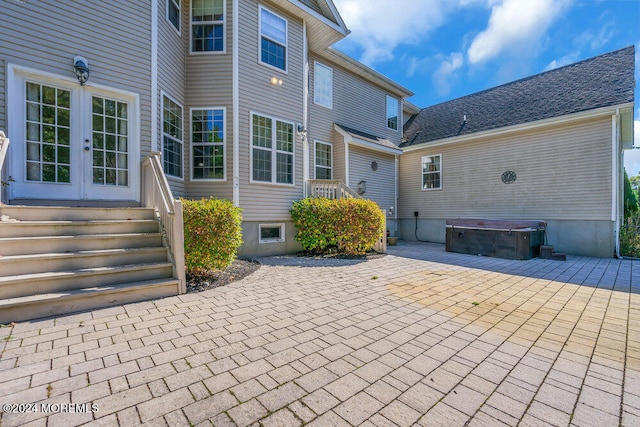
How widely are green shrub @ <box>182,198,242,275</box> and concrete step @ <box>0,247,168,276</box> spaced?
1.49 ft

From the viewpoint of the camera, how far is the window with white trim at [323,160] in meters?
10.1

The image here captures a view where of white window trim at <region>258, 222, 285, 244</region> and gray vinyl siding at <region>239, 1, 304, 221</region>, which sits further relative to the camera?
white window trim at <region>258, 222, 285, 244</region>

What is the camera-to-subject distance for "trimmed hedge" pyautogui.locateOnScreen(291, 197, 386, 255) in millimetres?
7293

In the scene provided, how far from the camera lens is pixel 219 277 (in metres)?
5.04

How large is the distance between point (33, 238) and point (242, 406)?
12.7 feet

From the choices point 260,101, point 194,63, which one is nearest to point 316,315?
point 260,101

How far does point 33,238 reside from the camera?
3.66 meters

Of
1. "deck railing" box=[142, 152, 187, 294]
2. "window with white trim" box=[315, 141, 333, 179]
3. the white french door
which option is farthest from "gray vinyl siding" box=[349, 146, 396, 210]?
the white french door

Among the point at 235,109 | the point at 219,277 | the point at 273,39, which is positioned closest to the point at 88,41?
the point at 235,109

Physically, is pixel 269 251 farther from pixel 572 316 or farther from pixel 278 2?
pixel 278 2

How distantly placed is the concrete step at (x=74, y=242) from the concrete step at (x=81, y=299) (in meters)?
0.76

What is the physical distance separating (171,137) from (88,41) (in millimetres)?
2148

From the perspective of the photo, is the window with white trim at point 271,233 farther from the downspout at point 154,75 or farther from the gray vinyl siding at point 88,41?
the gray vinyl siding at point 88,41

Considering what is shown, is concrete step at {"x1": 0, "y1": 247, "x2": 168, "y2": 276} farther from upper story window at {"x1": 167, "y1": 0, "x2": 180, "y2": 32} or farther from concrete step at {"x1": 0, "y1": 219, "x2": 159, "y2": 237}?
upper story window at {"x1": 167, "y1": 0, "x2": 180, "y2": 32}
